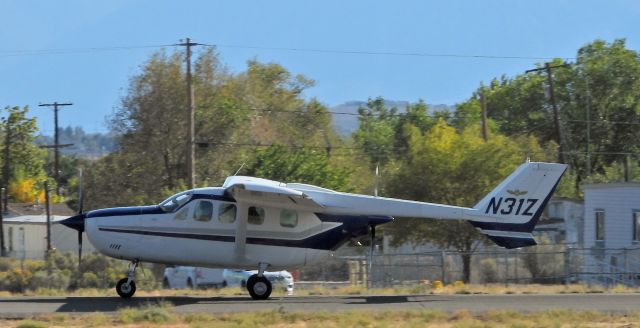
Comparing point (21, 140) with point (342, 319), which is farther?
point (21, 140)

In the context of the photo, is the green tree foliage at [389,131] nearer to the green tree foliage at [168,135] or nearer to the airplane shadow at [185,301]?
the green tree foliage at [168,135]

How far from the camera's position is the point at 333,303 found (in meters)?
21.7

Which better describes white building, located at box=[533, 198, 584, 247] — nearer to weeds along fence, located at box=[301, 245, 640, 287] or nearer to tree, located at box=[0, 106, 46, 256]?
weeds along fence, located at box=[301, 245, 640, 287]

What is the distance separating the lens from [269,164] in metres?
52.1

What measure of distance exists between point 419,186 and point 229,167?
40.4 feet

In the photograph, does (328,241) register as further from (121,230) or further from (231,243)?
(121,230)

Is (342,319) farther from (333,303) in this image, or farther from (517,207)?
(517,207)

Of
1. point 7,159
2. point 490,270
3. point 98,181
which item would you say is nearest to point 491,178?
point 490,270

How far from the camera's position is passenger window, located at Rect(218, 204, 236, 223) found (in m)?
22.4

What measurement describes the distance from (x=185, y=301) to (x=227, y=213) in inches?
77.0

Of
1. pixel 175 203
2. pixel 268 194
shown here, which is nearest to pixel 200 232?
pixel 175 203

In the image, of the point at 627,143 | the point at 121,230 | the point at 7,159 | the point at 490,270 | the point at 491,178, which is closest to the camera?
the point at 121,230

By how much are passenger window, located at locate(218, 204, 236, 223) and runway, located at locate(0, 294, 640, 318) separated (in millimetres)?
1652

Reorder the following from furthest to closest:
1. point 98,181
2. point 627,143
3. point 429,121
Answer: point 429,121 < point 627,143 < point 98,181
